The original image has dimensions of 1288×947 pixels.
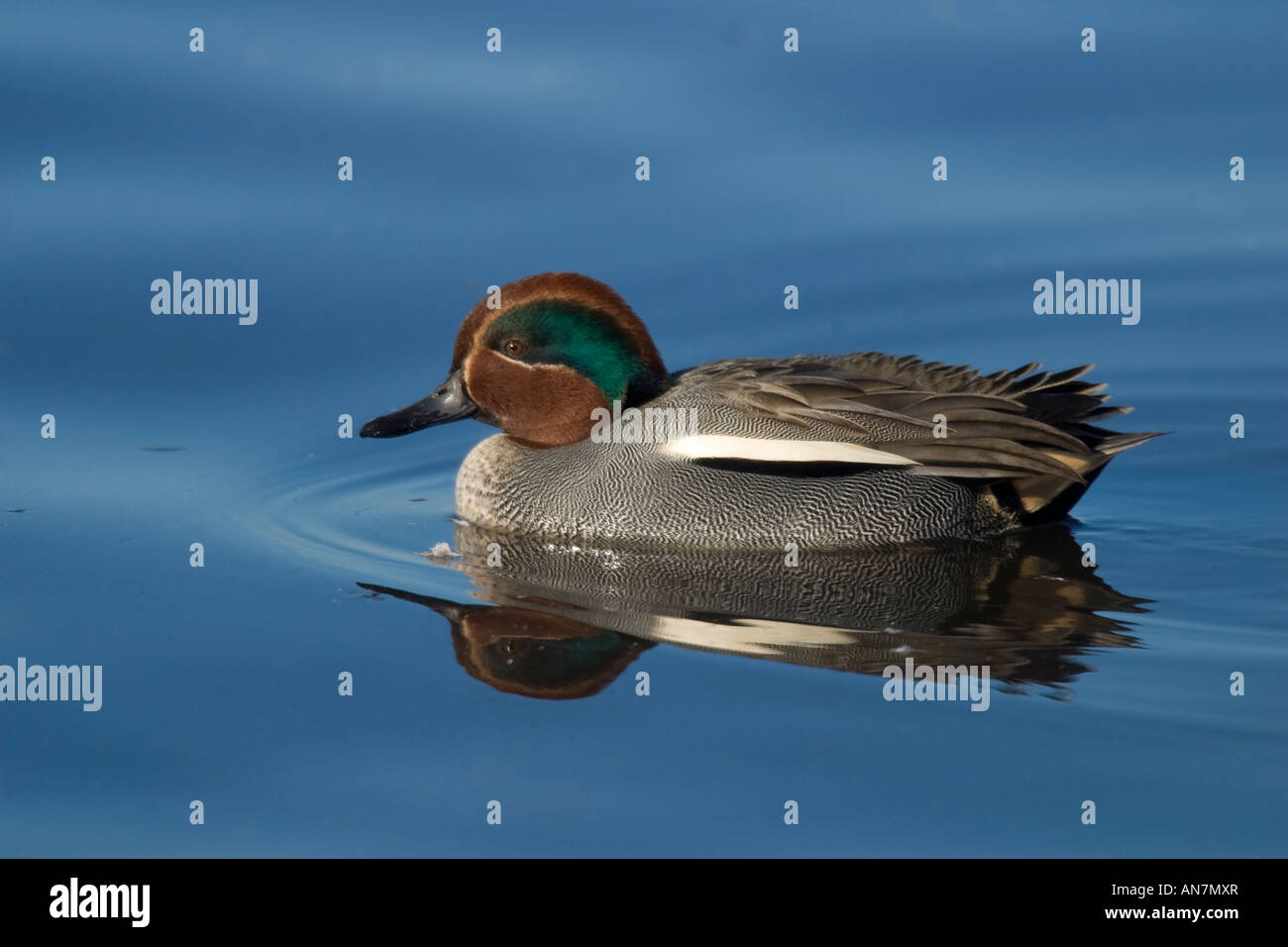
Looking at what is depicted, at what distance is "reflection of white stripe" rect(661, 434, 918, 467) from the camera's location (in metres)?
8.23

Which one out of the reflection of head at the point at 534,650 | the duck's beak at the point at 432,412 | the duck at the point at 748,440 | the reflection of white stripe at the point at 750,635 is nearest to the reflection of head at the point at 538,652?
the reflection of head at the point at 534,650

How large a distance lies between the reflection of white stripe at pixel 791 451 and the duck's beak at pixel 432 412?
4.47ft

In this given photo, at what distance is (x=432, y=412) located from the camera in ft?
29.3

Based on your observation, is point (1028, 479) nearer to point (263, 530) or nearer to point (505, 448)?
point (505, 448)

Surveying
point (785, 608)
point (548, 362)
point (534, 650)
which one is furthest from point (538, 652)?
point (548, 362)

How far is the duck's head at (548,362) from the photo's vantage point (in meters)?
8.58

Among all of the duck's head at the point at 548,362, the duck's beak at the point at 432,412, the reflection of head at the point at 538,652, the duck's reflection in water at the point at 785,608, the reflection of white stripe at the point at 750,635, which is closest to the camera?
the reflection of head at the point at 538,652

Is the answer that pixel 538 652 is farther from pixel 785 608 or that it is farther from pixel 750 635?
pixel 785 608

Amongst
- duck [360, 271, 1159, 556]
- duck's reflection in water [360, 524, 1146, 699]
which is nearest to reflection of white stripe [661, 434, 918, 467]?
duck [360, 271, 1159, 556]

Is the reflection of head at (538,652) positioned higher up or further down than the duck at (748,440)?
further down

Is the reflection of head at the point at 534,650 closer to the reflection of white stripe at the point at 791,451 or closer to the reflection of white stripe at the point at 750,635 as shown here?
the reflection of white stripe at the point at 750,635

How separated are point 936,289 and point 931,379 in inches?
97.5

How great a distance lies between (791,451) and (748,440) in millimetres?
206

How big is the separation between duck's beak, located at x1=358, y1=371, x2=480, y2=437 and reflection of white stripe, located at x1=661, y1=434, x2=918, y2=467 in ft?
4.47
